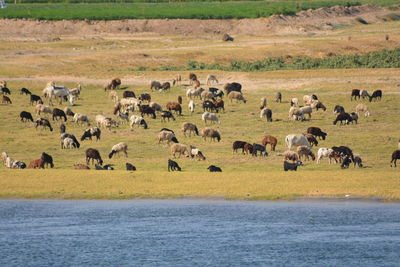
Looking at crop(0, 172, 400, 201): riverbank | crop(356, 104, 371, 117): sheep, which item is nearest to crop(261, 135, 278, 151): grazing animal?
crop(0, 172, 400, 201): riverbank

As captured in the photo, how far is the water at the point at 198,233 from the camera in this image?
2631cm

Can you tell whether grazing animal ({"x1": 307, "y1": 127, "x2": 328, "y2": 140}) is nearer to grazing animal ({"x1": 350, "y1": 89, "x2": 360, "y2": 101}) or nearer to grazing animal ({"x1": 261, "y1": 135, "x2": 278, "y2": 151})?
grazing animal ({"x1": 261, "y1": 135, "x2": 278, "y2": 151})

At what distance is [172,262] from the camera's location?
2594 centimetres

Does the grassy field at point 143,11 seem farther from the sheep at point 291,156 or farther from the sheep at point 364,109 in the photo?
the sheep at point 291,156

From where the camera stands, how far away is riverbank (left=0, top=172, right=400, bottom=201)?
34156 millimetres

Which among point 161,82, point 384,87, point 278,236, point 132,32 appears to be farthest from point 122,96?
point 132,32

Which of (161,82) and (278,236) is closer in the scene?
(278,236)

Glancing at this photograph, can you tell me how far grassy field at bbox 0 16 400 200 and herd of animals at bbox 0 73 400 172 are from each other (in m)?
0.52

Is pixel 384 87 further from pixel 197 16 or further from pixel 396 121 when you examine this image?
pixel 197 16

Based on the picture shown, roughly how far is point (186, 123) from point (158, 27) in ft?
218

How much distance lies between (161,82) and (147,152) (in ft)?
79.7

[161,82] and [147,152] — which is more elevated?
[161,82]

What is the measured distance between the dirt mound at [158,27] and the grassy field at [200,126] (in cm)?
1560

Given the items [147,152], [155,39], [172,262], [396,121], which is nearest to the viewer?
[172,262]
